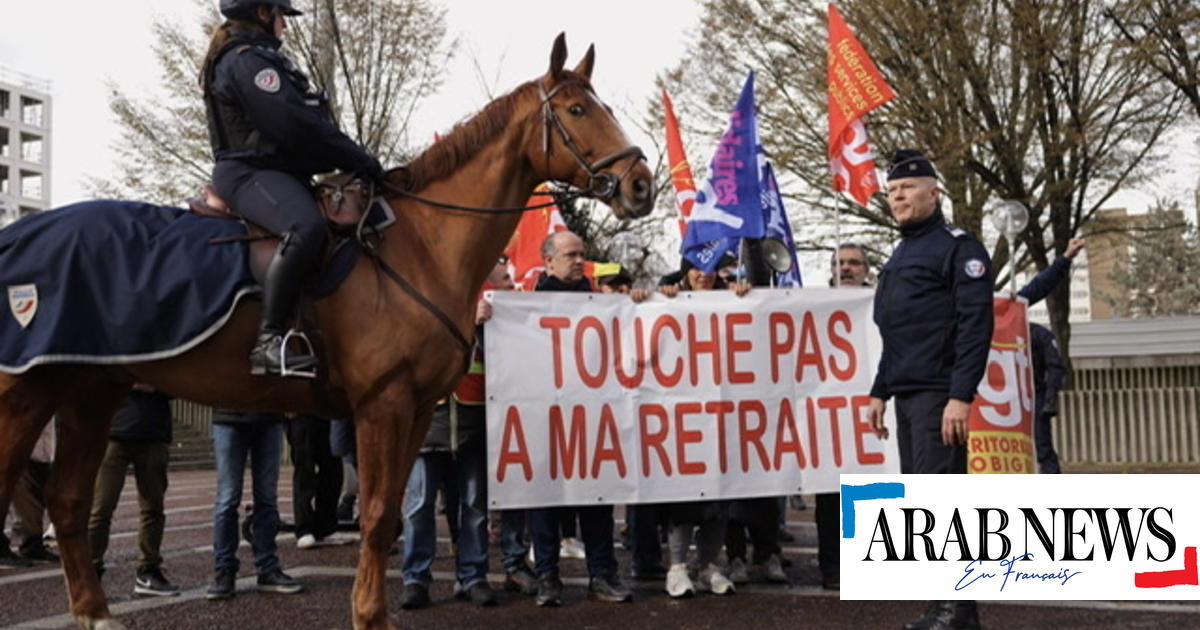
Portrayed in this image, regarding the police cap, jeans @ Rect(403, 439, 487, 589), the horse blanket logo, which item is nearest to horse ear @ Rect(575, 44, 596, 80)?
the police cap

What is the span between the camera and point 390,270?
5898 millimetres

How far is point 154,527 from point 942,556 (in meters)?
4.97

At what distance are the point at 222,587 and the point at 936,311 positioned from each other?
4697 mm

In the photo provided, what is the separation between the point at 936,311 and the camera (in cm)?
607

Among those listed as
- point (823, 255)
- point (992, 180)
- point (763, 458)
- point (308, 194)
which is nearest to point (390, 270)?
point (308, 194)

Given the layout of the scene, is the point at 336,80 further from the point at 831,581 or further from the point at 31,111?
the point at 31,111

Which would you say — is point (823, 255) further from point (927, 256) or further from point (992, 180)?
point (927, 256)

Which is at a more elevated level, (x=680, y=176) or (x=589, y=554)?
(x=680, y=176)

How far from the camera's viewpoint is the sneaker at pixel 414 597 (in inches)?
277

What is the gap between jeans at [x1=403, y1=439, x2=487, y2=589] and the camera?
7.15m

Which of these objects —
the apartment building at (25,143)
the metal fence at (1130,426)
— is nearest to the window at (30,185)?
the apartment building at (25,143)

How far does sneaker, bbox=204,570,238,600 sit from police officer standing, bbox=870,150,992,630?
4206mm

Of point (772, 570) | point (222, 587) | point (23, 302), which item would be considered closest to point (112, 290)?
point (23, 302)

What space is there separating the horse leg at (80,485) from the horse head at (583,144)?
2694mm
